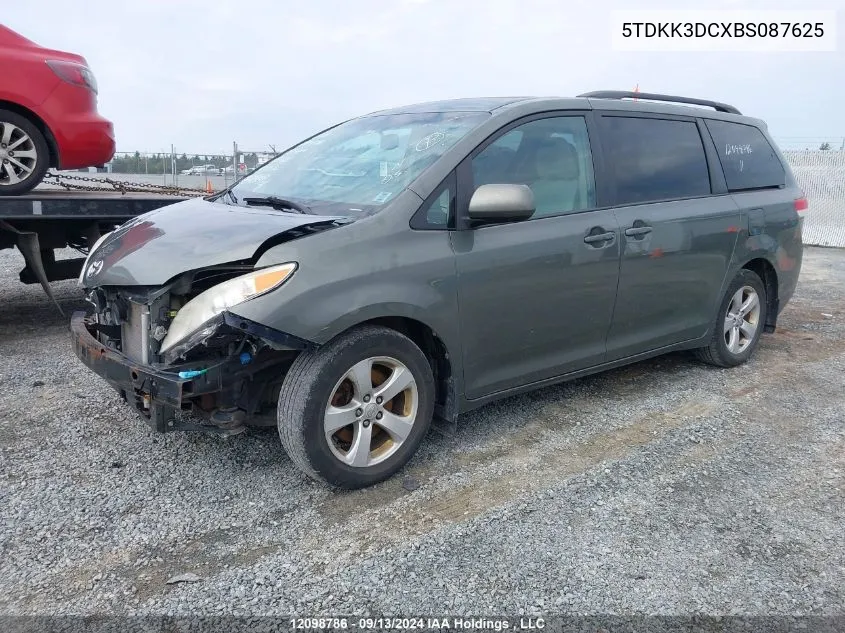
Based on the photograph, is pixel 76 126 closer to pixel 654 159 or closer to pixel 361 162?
pixel 361 162

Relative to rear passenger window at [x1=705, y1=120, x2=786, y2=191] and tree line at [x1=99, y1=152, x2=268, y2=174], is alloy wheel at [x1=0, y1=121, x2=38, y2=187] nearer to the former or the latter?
rear passenger window at [x1=705, y1=120, x2=786, y2=191]

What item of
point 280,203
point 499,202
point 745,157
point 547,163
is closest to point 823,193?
point 745,157

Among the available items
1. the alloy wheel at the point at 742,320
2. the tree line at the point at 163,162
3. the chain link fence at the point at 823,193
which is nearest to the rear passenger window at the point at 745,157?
the alloy wheel at the point at 742,320

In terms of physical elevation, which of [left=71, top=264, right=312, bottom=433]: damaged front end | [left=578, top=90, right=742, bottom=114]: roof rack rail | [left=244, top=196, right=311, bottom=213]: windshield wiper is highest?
[left=578, top=90, right=742, bottom=114]: roof rack rail

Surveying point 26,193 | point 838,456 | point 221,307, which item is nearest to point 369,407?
point 221,307

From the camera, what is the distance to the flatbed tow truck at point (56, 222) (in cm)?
502

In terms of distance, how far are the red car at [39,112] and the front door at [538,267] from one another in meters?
3.91

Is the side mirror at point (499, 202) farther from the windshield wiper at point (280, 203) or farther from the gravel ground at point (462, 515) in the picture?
the gravel ground at point (462, 515)

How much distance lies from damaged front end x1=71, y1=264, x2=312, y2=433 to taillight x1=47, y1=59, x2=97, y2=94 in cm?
315

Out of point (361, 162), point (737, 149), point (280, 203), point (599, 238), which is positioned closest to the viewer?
point (280, 203)

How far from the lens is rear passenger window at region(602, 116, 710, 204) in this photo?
400 cm

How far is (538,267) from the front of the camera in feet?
11.5

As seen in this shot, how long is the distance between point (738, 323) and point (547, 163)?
90.2 inches

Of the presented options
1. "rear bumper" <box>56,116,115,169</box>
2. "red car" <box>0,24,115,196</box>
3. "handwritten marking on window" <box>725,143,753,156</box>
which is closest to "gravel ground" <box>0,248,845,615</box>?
"handwritten marking on window" <box>725,143,753,156</box>
